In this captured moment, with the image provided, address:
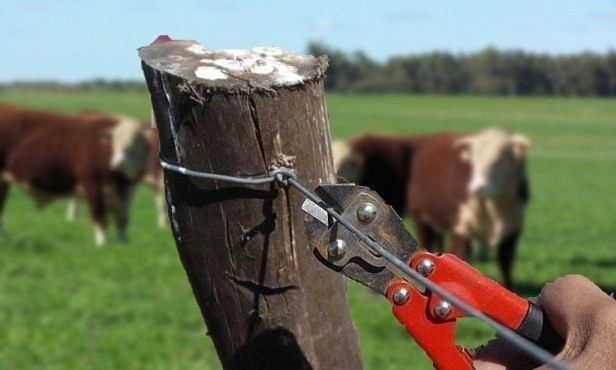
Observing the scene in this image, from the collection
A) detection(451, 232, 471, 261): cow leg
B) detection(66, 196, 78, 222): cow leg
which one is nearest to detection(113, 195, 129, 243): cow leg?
detection(66, 196, 78, 222): cow leg

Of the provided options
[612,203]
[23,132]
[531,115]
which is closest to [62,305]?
[23,132]

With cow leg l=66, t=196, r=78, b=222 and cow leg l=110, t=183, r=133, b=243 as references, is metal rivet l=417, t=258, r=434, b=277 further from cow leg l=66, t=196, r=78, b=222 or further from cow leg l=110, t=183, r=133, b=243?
cow leg l=66, t=196, r=78, b=222

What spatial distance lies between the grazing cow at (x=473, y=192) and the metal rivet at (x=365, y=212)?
8284 mm

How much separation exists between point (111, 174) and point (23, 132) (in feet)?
5.32

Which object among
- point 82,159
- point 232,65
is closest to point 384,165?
point 82,159

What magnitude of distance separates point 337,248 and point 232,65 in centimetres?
41

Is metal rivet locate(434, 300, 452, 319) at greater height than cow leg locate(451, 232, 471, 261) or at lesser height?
greater

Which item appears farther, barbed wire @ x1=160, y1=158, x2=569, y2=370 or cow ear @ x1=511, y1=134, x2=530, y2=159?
cow ear @ x1=511, y1=134, x2=530, y2=159

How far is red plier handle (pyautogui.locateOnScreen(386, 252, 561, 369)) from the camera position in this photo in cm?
164

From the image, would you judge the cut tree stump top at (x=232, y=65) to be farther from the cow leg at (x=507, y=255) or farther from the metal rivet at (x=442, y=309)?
the cow leg at (x=507, y=255)

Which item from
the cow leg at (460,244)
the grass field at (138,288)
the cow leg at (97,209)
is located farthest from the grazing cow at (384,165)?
the cow leg at (97,209)

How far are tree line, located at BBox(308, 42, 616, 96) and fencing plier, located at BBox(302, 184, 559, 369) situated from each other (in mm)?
70332

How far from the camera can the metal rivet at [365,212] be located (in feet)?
5.46

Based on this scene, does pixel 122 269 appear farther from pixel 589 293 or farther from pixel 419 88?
pixel 419 88
